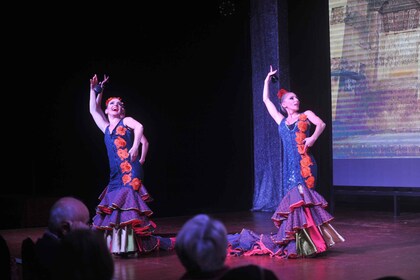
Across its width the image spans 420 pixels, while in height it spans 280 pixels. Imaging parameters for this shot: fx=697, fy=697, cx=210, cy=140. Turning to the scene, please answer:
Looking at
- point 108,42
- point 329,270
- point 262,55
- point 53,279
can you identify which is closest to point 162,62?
point 108,42

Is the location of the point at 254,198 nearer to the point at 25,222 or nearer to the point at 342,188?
the point at 342,188

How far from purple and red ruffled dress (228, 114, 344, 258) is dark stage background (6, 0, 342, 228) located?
3.18 meters

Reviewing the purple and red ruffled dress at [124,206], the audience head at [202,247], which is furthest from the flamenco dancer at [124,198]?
the audience head at [202,247]

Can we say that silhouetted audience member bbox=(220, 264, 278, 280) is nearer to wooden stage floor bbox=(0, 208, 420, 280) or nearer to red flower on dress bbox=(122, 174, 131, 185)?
wooden stage floor bbox=(0, 208, 420, 280)

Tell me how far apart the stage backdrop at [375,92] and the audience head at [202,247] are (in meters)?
6.06

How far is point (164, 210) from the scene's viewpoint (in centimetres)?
897

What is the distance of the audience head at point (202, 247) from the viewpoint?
2.09 m

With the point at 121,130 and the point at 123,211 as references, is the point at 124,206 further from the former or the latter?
the point at 121,130

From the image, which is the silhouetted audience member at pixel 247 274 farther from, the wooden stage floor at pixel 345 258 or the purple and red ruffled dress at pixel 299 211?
the purple and red ruffled dress at pixel 299 211

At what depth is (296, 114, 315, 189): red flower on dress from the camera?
5363 mm

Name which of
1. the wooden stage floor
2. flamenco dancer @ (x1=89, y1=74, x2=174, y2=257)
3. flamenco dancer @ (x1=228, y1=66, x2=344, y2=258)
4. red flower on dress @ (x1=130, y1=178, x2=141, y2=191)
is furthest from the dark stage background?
flamenco dancer @ (x1=228, y1=66, x2=344, y2=258)

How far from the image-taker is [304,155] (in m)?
5.42

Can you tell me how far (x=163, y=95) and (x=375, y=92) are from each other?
2.61m

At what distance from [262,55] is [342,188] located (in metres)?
2.05
